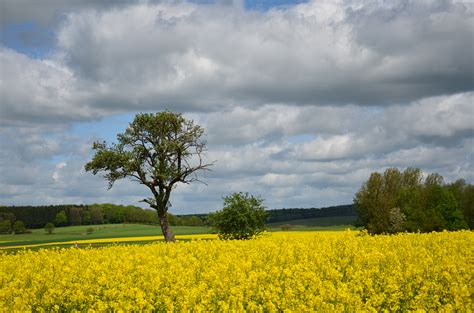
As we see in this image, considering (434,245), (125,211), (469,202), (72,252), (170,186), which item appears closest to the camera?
(72,252)

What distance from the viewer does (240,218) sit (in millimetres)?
36844

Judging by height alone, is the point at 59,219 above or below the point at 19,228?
above

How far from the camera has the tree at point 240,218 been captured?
122ft

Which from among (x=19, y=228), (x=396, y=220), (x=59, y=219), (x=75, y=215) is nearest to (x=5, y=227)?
(x=19, y=228)

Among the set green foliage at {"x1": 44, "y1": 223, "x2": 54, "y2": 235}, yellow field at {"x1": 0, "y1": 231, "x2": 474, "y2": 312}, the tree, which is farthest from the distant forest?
yellow field at {"x1": 0, "y1": 231, "x2": 474, "y2": 312}

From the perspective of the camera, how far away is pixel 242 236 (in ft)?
123

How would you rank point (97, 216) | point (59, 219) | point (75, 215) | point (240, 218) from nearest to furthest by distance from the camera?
point (240, 218) → point (59, 219) → point (97, 216) → point (75, 215)

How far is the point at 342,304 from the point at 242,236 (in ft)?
86.3

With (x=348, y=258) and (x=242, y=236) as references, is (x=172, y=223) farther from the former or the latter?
(x=348, y=258)

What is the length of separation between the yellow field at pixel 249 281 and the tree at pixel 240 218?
16.0 meters

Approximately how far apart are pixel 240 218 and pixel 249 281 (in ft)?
76.7

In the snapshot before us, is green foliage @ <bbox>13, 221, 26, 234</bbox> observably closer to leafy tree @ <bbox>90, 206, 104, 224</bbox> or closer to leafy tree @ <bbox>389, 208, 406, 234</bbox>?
leafy tree @ <bbox>90, 206, 104, 224</bbox>

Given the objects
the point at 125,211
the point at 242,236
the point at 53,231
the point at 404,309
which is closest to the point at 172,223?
the point at 125,211

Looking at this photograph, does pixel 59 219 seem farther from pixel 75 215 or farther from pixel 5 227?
pixel 5 227
